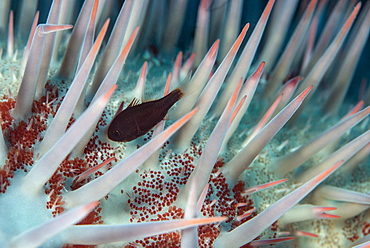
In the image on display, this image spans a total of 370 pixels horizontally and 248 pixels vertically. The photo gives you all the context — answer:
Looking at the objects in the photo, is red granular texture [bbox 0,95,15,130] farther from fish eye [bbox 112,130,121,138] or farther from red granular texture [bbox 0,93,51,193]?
fish eye [bbox 112,130,121,138]

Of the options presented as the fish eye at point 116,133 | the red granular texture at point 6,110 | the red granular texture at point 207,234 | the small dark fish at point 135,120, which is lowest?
the red granular texture at point 207,234

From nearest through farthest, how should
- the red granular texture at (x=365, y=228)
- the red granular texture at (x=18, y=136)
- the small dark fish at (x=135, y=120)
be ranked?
the red granular texture at (x=18, y=136) < the small dark fish at (x=135, y=120) < the red granular texture at (x=365, y=228)

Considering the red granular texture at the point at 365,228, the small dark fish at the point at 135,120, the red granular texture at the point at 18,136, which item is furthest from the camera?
the red granular texture at the point at 365,228

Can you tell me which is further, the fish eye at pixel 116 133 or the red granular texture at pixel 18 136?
the fish eye at pixel 116 133

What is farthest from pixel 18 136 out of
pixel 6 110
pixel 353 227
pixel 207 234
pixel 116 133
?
pixel 353 227

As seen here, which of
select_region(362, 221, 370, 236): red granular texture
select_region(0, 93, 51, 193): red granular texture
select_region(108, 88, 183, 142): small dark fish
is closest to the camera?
select_region(0, 93, 51, 193): red granular texture

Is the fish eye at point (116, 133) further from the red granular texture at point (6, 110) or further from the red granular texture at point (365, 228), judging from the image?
the red granular texture at point (365, 228)

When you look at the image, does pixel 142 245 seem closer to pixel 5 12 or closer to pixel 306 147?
pixel 306 147

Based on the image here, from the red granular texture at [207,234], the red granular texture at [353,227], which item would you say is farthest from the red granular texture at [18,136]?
the red granular texture at [353,227]

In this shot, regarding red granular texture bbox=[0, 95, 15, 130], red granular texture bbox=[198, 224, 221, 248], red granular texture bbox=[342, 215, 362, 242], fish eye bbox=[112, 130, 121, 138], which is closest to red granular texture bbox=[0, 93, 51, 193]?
red granular texture bbox=[0, 95, 15, 130]
